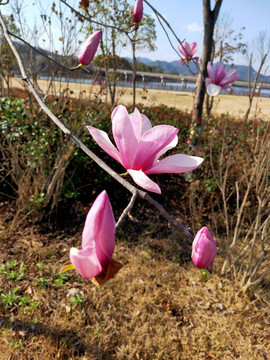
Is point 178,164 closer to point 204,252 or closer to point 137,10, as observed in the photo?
point 204,252

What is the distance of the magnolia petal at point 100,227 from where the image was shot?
0.45 meters

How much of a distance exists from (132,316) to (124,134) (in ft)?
6.81

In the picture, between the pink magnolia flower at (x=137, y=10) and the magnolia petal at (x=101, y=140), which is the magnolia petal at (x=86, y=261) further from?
the pink magnolia flower at (x=137, y=10)

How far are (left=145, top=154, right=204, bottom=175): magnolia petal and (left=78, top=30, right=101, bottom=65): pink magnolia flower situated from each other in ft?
1.53

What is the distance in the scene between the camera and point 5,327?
2.08 meters

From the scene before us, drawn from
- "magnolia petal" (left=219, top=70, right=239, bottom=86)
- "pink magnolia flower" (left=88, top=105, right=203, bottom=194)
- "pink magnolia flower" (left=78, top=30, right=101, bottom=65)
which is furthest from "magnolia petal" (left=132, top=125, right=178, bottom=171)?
"magnolia petal" (left=219, top=70, right=239, bottom=86)

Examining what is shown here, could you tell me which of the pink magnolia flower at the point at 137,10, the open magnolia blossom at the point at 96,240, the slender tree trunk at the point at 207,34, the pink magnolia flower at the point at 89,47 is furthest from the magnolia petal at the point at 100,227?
the slender tree trunk at the point at 207,34

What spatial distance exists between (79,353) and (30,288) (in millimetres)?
732

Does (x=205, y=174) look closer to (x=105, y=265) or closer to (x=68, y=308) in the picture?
(x=68, y=308)

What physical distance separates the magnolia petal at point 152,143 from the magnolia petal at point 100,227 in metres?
0.19

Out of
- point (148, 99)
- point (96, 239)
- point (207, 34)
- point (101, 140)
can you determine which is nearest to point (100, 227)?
point (96, 239)

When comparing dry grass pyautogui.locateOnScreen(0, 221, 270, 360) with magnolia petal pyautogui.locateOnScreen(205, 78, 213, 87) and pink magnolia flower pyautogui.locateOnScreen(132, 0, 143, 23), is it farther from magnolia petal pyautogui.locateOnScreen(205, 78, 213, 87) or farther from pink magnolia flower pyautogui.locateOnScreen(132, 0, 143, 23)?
pink magnolia flower pyautogui.locateOnScreen(132, 0, 143, 23)

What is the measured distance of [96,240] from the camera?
463 mm

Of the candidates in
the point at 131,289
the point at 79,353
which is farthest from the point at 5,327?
the point at 131,289
